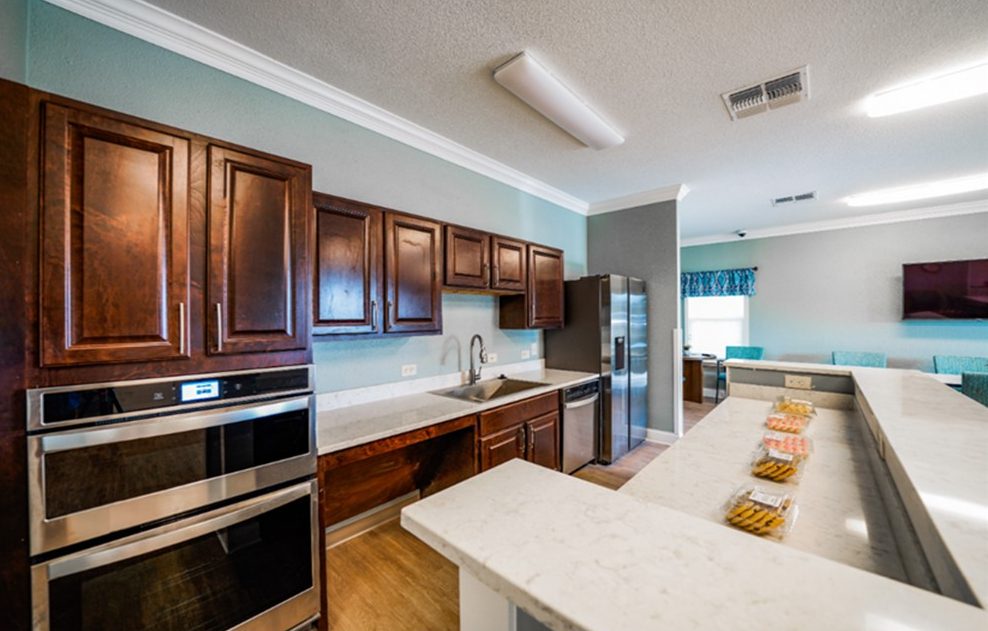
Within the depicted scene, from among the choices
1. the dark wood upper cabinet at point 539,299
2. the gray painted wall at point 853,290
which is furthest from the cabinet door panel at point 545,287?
the gray painted wall at point 853,290

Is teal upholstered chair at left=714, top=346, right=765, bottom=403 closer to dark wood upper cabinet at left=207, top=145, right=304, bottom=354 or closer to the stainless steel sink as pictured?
the stainless steel sink

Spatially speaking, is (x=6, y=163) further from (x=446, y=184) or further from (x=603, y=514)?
(x=446, y=184)

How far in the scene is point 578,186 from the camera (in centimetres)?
394

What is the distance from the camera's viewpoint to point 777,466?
1.31 metres

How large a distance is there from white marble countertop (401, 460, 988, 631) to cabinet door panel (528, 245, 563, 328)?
2.53 metres

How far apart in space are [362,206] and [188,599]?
184 centimetres

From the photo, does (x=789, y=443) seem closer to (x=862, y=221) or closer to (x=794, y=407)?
(x=794, y=407)

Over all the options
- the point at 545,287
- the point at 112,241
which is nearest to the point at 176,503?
the point at 112,241

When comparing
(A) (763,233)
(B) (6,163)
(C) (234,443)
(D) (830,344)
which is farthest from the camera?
(A) (763,233)

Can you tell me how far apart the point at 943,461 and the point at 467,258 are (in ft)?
7.74

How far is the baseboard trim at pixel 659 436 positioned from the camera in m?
4.08

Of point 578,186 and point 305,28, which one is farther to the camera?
point 578,186

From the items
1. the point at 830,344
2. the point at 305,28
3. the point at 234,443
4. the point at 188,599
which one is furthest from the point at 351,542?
the point at 830,344

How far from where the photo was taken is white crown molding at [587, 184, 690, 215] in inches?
155
